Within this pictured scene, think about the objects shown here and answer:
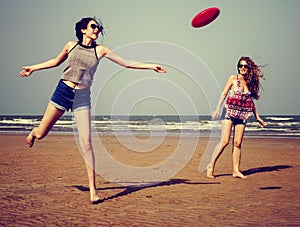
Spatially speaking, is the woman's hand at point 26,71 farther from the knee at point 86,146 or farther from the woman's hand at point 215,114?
the woman's hand at point 215,114

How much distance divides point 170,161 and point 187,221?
7.16 m

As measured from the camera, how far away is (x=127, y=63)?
18.9ft

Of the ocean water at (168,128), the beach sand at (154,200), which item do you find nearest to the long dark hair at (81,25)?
the beach sand at (154,200)

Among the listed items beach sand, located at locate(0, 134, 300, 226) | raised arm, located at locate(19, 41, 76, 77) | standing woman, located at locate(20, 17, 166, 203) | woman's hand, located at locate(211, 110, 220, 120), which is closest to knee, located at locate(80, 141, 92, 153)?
standing woman, located at locate(20, 17, 166, 203)

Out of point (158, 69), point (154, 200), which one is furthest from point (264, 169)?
point (158, 69)

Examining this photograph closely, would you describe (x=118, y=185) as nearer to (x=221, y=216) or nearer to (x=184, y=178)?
(x=184, y=178)

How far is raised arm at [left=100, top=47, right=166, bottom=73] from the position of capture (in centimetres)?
570

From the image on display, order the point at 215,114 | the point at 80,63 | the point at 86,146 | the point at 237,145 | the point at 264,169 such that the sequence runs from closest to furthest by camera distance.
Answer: the point at 80,63 → the point at 86,146 → the point at 215,114 → the point at 237,145 → the point at 264,169

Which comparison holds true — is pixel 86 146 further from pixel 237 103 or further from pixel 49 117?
pixel 237 103

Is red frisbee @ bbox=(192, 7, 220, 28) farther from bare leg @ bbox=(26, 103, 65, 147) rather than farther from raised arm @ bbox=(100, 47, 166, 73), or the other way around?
bare leg @ bbox=(26, 103, 65, 147)

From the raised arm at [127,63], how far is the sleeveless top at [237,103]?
10.8ft

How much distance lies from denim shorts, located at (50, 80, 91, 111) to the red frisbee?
346 cm

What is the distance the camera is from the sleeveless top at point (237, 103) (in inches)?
335

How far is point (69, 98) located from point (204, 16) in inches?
153
